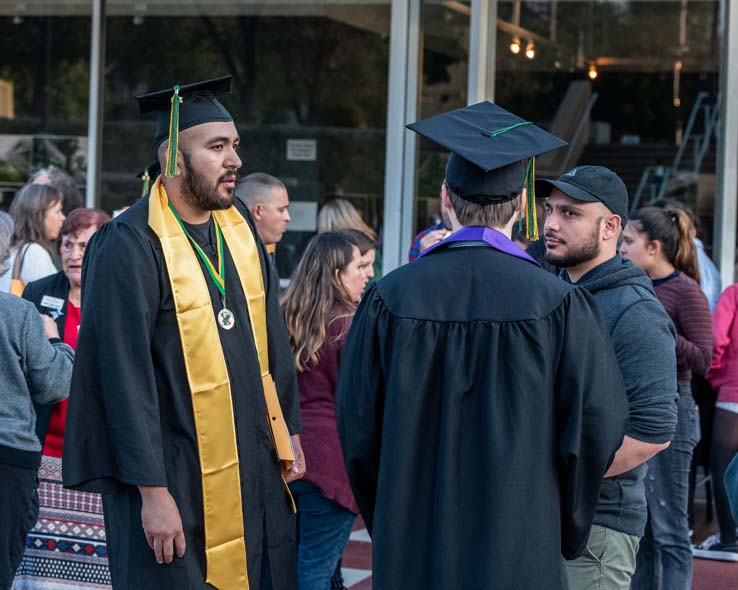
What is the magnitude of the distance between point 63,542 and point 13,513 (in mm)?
767

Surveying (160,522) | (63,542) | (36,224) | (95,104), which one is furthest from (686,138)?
(160,522)

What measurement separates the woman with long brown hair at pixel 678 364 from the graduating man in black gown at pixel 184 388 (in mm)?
2046

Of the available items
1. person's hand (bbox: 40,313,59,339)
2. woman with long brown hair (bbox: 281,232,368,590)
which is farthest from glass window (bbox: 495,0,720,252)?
person's hand (bbox: 40,313,59,339)

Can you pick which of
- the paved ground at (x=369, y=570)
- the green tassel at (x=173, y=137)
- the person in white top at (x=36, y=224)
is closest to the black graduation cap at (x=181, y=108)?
the green tassel at (x=173, y=137)

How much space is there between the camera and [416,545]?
2979mm

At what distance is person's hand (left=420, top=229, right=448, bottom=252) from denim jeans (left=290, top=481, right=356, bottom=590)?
1.99 m

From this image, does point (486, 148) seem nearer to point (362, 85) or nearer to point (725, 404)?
point (725, 404)

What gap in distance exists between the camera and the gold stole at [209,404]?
3635 millimetres

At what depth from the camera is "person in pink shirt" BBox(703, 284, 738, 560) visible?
6961 millimetres

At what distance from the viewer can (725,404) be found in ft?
23.2

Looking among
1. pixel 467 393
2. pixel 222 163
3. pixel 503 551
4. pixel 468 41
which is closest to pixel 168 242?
pixel 222 163

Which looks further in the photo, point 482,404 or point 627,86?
point 627,86

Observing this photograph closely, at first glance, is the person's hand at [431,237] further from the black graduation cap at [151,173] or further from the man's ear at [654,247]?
the black graduation cap at [151,173]

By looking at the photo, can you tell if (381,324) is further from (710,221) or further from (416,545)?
(710,221)
